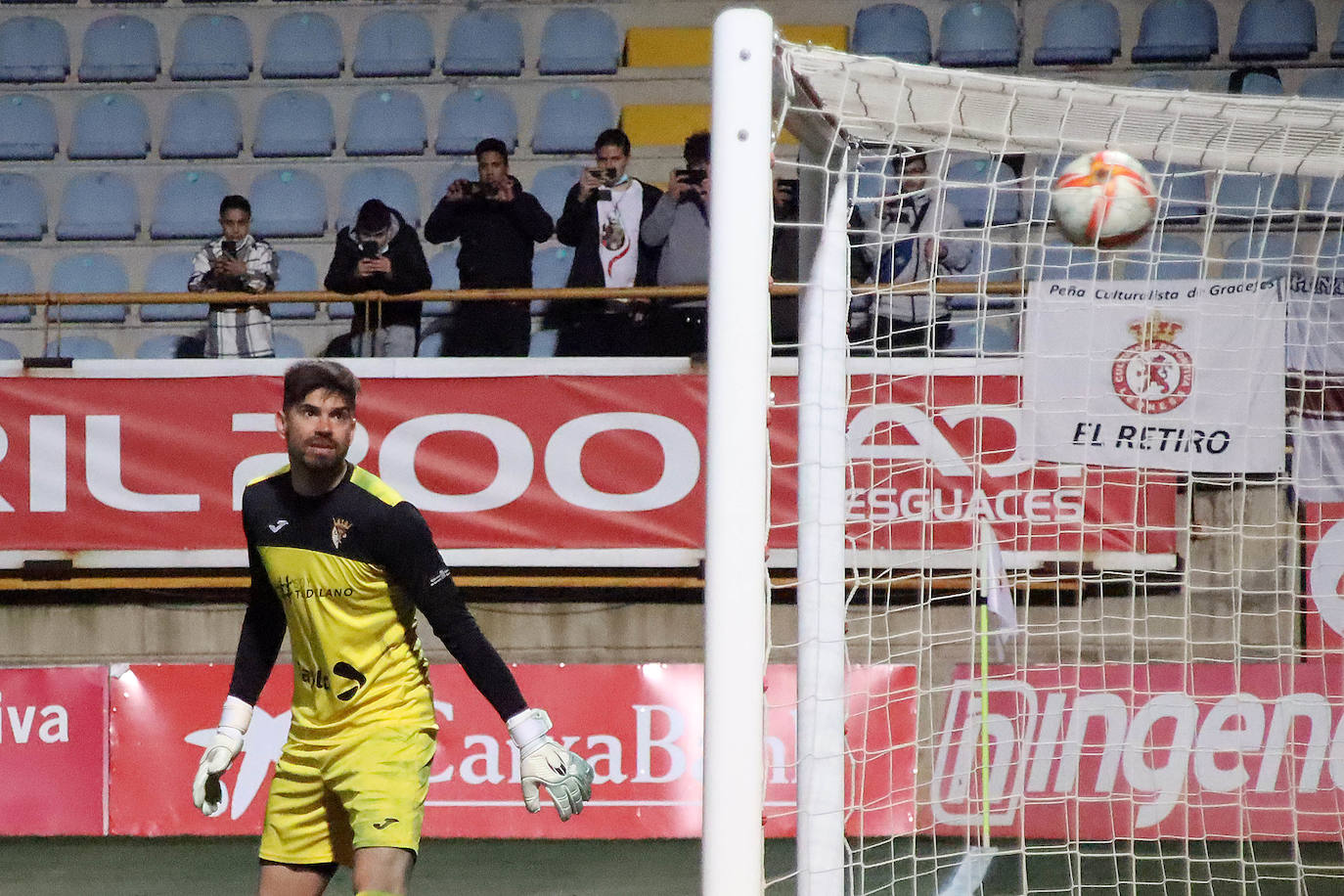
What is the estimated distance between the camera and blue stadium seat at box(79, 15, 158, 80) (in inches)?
409

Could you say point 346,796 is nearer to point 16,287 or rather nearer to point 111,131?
point 16,287

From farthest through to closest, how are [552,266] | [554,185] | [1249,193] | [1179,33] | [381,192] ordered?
[1179,33]
[381,192]
[554,185]
[552,266]
[1249,193]

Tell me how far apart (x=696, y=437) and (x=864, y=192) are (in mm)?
1465

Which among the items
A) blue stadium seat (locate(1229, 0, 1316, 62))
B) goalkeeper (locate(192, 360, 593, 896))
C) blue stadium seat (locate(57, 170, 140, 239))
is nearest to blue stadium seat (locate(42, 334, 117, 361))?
blue stadium seat (locate(57, 170, 140, 239))

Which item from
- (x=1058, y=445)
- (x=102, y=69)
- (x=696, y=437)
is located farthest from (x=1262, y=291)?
(x=102, y=69)

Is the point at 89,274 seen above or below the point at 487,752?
above

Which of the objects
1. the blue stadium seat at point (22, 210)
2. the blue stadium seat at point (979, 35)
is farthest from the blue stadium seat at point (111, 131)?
the blue stadium seat at point (979, 35)

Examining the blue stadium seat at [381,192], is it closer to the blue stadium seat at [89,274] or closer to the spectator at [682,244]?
the blue stadium seat at [89,274]

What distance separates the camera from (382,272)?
25.4ft

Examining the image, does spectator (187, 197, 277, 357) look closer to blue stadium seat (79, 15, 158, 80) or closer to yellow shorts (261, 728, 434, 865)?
blue stadium seat (79, 15, 158, 80)

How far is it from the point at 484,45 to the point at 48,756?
5.45 m

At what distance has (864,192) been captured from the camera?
7.58 m

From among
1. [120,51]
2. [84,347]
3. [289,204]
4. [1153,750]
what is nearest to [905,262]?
[1153,750]

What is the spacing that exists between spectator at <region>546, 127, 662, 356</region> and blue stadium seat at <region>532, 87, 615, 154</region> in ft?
6.56
